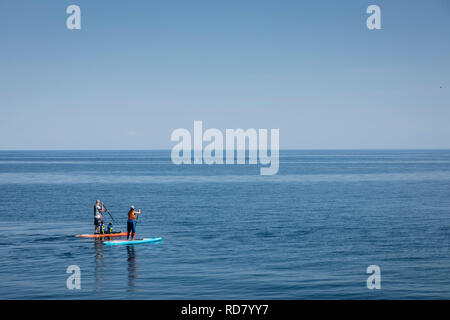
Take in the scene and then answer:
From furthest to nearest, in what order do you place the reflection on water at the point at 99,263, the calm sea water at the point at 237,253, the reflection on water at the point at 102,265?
1. the reflection on water at the point at 99,263
2. the reflection on water at the point at 102,265
3. the calm sea water at the point at 237,253

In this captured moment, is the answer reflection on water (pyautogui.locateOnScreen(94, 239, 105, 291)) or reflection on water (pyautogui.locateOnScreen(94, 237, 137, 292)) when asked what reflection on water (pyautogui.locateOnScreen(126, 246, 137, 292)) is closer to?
reflection on water (pyautogui.locateOnScreen(94, 237, 137, 292))

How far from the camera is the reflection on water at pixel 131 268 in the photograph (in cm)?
2288

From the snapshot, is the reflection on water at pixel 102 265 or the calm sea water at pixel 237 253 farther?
the reflection on water at pixel 102 265

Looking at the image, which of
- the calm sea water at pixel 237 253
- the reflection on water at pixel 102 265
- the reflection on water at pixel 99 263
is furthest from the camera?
the reflection on water at pixel 99 263

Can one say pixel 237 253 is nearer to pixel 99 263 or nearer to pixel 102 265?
pixel 102 265

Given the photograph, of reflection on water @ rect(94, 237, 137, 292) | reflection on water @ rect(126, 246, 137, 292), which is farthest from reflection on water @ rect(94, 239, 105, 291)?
reflection on water @ rect(126, 246, 137, 292)

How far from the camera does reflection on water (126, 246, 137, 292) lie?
22.9 m

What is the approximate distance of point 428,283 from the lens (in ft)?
78.9

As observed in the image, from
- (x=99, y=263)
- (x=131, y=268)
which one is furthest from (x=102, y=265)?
(x=131, y=268)

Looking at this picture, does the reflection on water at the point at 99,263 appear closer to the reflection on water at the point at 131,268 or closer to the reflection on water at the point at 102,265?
the reflection on water at the point at 102,265

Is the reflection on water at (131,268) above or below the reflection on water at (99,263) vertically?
below

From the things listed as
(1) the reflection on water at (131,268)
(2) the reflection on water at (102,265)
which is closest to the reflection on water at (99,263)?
(2) the reflection on water at (102,265)

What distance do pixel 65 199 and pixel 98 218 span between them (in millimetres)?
33567
